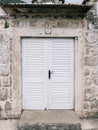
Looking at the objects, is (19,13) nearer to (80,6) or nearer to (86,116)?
(80,6)

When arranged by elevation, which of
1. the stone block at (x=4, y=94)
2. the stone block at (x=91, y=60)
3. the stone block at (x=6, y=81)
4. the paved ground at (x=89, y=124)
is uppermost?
the stone block at (x=91, y=60)

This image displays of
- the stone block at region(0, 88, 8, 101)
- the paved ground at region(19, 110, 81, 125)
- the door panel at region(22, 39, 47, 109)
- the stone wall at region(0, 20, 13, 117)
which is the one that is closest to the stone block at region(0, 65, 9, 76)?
the stone wall at region(0, 20, 13, 117)

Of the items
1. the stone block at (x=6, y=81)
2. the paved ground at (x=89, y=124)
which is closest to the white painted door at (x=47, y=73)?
the stone block at (x=6, y=81)

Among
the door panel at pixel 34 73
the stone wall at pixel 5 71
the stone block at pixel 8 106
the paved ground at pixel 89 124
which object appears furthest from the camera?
the door panel at pixel 34 73

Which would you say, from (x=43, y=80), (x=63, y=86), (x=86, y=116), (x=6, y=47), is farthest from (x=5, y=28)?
(x=86, y=116)

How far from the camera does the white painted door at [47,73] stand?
8.41 metres

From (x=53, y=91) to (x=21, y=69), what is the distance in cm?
124

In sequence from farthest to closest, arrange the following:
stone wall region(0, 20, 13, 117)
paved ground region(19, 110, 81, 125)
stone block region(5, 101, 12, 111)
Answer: stone block region(5, 101, 12, 111)
stone wall region(0, 20, 13, 117)
paved ground region(19, 110, 81, 125)

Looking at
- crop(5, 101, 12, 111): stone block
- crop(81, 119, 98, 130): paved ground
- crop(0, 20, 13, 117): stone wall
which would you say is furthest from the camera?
crop(5, 101, 12, 111): stone block

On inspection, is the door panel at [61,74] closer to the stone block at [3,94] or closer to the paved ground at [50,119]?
the paved ground at [50,119]

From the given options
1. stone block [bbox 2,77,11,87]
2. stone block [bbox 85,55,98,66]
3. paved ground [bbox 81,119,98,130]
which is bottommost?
paved ground [bbox 81,119,98,130]

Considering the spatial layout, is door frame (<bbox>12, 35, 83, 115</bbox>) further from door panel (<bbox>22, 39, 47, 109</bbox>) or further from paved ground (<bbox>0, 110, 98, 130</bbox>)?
paved ground (<bbox>0, 110, 98, 130</bbox>)

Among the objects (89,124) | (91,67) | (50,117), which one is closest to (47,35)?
(91,67)

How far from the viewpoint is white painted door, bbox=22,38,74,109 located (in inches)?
331
